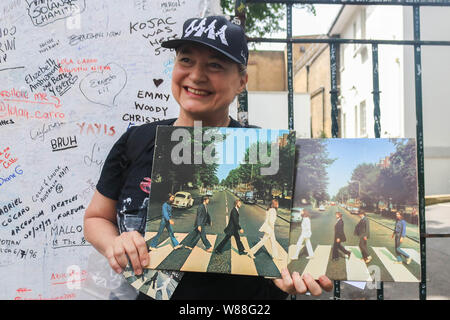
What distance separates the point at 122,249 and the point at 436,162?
9.53m

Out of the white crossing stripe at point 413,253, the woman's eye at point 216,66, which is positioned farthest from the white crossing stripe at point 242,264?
the woman's eye at point 216,66

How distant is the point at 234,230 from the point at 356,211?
437 mm

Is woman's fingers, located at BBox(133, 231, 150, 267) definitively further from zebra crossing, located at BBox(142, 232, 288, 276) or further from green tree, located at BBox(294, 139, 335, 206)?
green tree, located at BBox(294, 139, 335, 206)

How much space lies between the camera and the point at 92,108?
2234mm

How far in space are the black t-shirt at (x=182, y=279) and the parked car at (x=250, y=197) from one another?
31cm

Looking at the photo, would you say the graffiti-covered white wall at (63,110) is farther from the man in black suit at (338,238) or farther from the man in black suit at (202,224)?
the man in black suit at (338,238)

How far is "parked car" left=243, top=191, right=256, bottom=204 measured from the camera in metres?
1.32

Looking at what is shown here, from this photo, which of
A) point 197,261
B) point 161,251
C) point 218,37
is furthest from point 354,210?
point 218,37

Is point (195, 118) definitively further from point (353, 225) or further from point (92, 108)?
point (92, 108)

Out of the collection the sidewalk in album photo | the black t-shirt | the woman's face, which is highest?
the woman's face

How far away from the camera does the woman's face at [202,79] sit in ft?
4.64

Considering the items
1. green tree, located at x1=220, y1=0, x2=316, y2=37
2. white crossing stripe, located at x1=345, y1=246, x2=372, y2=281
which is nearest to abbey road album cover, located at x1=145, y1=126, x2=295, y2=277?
white crossing stripe, located at x1=345, y1=246, x2=372, y2=281

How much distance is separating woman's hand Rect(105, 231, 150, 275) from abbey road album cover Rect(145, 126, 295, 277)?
0.03 meters

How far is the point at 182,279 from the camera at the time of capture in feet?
4.57
